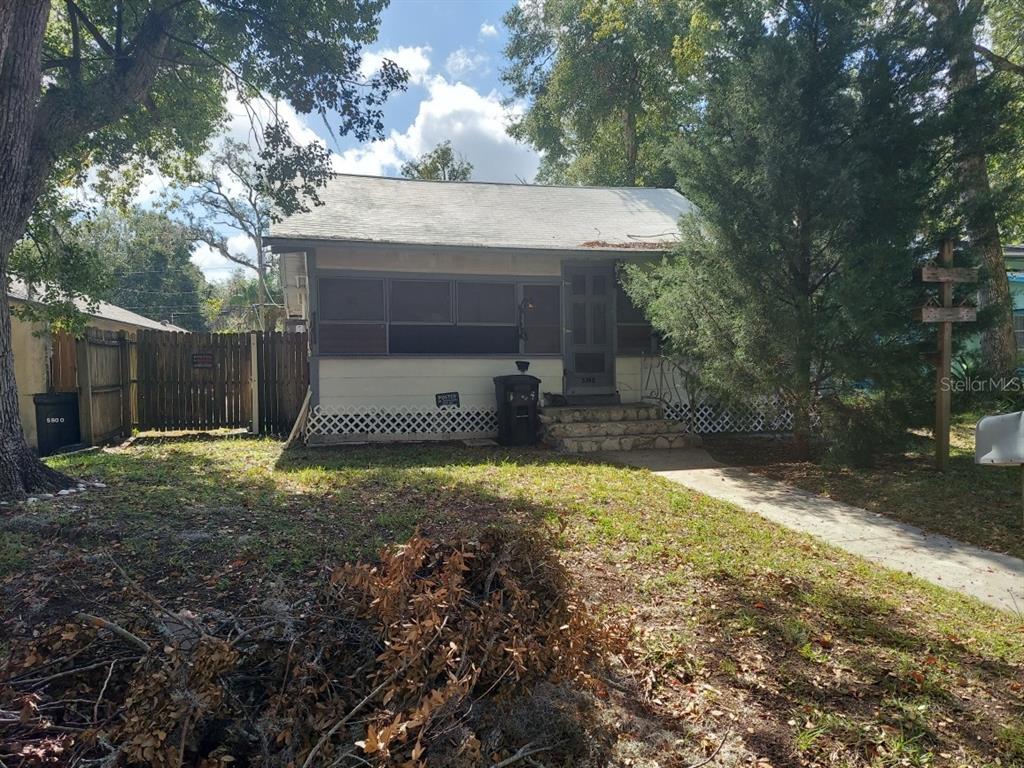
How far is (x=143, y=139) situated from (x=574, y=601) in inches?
433

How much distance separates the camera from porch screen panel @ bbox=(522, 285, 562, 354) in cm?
1089

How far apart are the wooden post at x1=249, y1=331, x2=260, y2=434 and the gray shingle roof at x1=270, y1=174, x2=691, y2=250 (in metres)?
2.80

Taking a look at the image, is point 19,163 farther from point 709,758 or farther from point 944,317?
point 944,317

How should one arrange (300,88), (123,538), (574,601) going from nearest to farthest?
(574,601)
(123,538)
(300,88)

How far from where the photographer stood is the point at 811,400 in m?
7.88

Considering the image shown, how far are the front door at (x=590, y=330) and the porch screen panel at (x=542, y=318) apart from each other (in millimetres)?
206

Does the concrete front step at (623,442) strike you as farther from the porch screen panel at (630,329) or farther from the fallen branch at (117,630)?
the fallen branch at (117,630)

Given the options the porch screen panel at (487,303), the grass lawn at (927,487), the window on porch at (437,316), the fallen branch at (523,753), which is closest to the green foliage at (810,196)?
the grass lawn at (927,487)

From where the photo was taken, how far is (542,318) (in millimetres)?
10969

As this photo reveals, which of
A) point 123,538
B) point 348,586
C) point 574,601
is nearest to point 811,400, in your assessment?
point 574,601

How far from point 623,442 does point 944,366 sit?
428 centimetres

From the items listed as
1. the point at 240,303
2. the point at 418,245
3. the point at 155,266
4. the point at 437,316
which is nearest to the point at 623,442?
the point at 437,316

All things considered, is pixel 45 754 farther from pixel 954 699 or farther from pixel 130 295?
pixel 130 295

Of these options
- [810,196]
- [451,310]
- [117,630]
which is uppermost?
[810,196]
